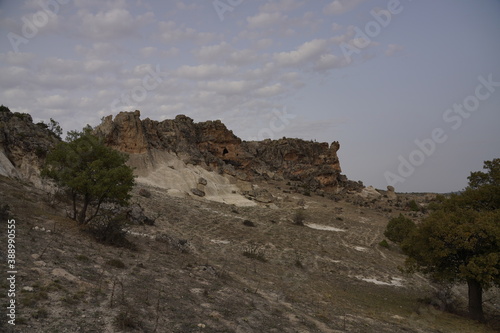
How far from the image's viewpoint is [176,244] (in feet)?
64.1

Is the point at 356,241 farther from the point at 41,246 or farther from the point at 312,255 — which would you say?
the point at 41,246

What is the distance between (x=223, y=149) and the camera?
3036 inches

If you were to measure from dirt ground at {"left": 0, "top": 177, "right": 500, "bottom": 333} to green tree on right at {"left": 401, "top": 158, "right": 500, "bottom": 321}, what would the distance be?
2.01m

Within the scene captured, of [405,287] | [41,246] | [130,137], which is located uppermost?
[130,137]

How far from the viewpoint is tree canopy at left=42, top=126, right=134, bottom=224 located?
16.7 m

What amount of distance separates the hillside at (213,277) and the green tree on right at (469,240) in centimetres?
201

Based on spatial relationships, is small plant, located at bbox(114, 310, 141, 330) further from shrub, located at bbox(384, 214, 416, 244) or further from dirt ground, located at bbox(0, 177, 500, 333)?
shrub, located at bbox(384, 214, 416, 244)

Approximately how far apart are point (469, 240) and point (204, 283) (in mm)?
11677

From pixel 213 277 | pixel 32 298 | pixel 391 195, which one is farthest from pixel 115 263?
pixel 391 195

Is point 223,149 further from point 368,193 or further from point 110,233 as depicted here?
point 110,233

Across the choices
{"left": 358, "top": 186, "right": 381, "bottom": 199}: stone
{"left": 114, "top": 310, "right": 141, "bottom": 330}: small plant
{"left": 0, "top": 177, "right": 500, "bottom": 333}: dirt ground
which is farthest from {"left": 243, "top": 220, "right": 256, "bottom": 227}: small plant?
{"left": 358, "top": 186, "right": 381, "bottom": 199}: stone

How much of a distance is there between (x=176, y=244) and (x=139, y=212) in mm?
6199

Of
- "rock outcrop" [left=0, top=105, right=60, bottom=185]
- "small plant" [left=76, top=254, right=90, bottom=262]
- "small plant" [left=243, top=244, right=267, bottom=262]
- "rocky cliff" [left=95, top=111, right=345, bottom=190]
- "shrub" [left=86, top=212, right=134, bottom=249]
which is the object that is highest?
"rocky cliff" [left=95, top=111, right=345, bottom=190]

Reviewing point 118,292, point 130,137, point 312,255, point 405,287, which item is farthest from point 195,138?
point 118,292
